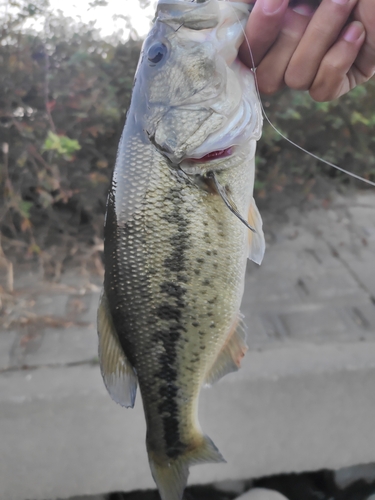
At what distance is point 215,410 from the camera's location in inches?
86.4

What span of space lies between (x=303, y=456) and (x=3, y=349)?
6.07ft

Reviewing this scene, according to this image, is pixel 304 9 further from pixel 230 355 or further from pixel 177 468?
pixel 177 468

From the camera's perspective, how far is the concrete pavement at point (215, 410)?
2049mm

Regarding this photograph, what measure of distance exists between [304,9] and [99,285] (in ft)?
7.54

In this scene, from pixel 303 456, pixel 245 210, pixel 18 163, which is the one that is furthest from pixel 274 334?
pixel 18 163

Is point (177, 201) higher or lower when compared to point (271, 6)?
lower

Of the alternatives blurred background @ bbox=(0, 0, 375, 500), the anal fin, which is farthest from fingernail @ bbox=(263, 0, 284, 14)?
blurred background @ bbox=(0, 0, 375, 500)

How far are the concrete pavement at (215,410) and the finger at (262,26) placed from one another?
5.49 ft

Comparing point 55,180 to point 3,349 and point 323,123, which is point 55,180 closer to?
point 3,349

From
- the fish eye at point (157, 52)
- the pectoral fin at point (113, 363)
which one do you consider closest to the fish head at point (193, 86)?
the fish eye at point (157, 52)

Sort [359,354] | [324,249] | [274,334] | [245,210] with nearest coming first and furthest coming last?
[245,210]
[359,354]
[274,334]
[324,249]

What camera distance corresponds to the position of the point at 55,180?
2811mm

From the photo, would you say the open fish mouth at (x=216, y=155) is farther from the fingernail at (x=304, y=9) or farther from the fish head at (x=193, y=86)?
the fingernail at (x=304, y=9)

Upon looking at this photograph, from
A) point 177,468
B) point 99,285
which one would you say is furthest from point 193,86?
point 99,285
